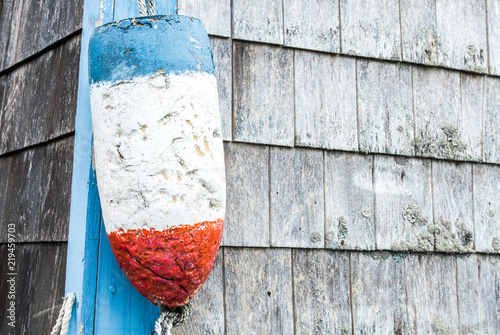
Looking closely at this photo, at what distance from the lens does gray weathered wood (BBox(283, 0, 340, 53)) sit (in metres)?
1.80

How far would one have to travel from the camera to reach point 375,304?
1.79 m

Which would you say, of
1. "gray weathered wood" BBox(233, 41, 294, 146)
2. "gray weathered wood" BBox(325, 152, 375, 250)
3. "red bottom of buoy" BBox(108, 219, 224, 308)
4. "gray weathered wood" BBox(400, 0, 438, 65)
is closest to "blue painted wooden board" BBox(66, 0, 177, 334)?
"red bottom of buoy" BBox(108, 219, 224, 308)

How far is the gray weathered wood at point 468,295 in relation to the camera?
1.90 meters

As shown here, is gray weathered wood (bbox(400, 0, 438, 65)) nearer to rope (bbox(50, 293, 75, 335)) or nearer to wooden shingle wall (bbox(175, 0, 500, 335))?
wooden shingle wall (bbox(175, 0, 500, 335))

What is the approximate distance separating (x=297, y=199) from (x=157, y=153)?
0.63 metres

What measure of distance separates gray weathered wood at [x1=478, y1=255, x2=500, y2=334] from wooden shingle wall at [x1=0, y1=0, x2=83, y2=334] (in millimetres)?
1447

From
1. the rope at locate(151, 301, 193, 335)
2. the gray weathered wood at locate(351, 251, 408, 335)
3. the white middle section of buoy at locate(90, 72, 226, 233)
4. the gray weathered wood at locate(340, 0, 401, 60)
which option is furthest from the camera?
the gray weathered wood at locate(340, 0, 401, 60)

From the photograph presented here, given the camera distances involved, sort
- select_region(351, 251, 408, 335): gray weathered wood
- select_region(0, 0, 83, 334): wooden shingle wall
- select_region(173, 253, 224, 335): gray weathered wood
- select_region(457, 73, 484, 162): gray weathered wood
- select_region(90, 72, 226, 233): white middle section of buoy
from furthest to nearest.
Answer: select_region(457, 73, 484, 162): gray weathered wood, select_region(351, 251, 408, 335): gray weathered wood, select_region(0, 0, 83, 334): wooden shingle wall, select_region(173, 253, 224, 335): gray weathered wood, select_region(90, 72, 226, 233): white middle section of buoy

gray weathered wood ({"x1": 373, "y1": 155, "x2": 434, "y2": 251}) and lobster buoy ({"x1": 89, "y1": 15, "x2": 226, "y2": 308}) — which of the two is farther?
gray weathered wood ({"x1": 373, "y1": 155, "x2": 434, "y2": 251})

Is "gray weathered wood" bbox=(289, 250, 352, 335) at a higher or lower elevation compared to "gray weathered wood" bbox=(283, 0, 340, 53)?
lower

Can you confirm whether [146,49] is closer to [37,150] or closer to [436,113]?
[37,150]

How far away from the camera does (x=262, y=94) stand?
174cm

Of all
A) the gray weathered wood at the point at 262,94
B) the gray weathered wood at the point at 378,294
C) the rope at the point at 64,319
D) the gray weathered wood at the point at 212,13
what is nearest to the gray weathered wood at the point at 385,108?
the gray weathered wood at the point at 262,94

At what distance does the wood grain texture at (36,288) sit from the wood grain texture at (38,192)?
0.04 metres
